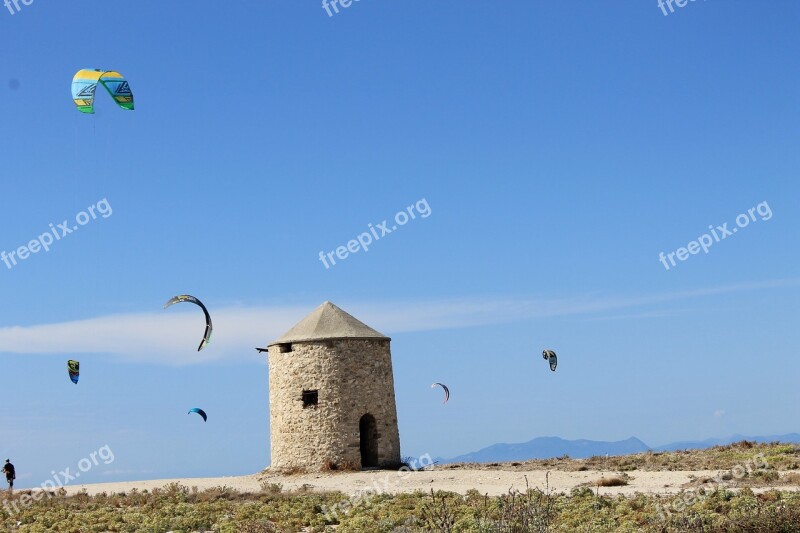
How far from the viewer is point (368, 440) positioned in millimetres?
27875

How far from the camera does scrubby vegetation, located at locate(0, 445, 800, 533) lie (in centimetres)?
1479

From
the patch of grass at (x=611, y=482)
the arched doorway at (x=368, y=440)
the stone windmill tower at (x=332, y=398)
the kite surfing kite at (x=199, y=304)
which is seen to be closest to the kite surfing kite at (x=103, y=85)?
the kite surfing kite at (x=199, y=304)

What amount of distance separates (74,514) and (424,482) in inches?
336

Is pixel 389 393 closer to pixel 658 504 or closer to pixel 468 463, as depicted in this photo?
pixel 468 463

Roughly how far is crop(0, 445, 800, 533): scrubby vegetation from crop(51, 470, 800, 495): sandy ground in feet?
2.31

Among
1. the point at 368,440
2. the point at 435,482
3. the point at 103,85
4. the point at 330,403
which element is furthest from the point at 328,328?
the point at 103,85

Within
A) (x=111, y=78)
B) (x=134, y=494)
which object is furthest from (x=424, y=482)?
(x=111, y=78)

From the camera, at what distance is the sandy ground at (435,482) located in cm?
2086

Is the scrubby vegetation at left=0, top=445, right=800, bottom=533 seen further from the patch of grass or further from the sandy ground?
the sandy ground

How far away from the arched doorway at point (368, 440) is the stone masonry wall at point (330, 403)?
0.18 meters

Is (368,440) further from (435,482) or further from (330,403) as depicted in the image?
(435,482)

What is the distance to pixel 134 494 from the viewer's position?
75.9 feet

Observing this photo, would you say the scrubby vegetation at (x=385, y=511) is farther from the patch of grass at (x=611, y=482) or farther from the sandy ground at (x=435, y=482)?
the sandy ground at (x=435, y=482)

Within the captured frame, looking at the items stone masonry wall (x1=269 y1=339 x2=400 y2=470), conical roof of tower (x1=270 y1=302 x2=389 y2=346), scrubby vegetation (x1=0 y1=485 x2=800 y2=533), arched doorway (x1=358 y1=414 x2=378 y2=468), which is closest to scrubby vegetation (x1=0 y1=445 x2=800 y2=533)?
scrubby vegetation (x1=0 y1=485 x2=800 y2=533)
